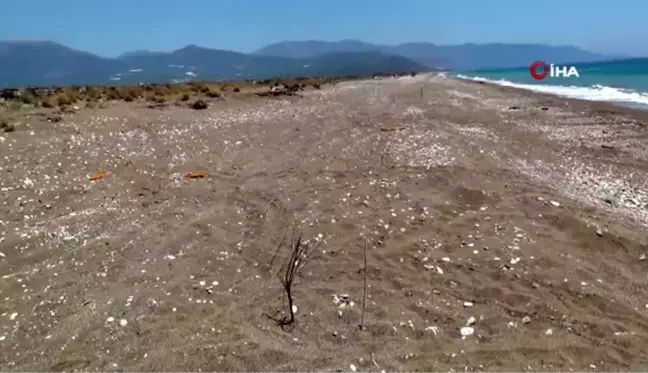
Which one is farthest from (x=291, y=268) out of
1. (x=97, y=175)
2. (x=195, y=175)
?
(x=97, y=175)

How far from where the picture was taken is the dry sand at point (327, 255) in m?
5.11

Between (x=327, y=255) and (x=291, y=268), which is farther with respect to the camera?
(x=327, y=255)

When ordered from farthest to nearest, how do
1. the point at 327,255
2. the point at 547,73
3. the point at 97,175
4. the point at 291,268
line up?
the point at 547,73 < the point at 97,175 < the point at 327,255 < the point at 291,268

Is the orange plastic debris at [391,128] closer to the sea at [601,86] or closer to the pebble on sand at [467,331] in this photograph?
the pebble on sand at [467,331]

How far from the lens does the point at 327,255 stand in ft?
23.8

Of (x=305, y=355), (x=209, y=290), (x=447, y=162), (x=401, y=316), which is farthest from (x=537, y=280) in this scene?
(x=447, y=162)

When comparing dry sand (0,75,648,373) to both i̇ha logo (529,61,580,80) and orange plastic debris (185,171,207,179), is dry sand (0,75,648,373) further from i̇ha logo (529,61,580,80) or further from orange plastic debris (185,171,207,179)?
i̇ha logo (529,61,580,80)

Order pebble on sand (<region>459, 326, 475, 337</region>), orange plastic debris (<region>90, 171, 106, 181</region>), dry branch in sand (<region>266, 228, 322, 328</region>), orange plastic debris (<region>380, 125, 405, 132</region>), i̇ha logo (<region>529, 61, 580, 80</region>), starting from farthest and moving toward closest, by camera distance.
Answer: i̇ha logo (<region>529, 61, 580, 80</region>) < orange plastic debris (<region>380, 125, 405, 132</region>) < orange plastic debris (<region>90, 171, 106, 181</region>) < dry branch in sand (<region>266, 228, 322, 328</region>) < pebble on sand (<region>459, 326, 475, 337</region>)

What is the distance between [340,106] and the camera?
25.8m

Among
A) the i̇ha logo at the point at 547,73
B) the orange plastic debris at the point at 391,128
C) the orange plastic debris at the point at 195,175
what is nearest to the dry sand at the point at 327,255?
the orange plastic debris at the point at 195,175

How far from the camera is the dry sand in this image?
5.11m

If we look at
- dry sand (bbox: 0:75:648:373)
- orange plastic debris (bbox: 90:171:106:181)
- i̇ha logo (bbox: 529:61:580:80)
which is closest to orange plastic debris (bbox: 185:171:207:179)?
dry sand (bbox: 0:75:648:373)

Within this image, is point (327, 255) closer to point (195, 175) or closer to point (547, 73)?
point (195, 175)

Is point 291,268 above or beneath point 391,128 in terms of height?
beneath
